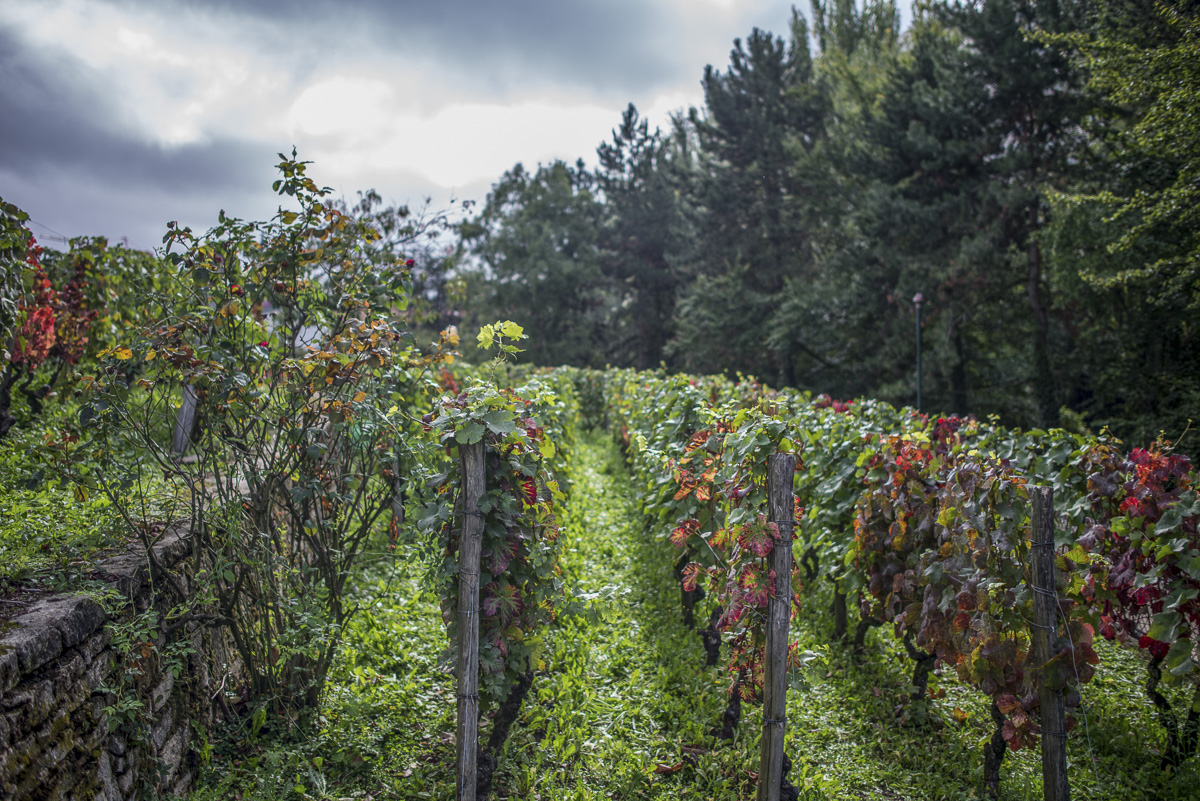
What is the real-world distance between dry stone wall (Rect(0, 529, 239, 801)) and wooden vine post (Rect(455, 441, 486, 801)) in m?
1.04

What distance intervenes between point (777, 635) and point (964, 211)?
64.5 feet

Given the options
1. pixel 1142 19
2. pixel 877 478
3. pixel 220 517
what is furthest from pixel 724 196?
pixel 220 517

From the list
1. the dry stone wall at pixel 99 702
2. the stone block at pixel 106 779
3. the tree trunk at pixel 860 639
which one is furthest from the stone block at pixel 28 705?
the tree trunk at pixel 860 639

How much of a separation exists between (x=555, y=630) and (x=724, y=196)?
87.6 ft

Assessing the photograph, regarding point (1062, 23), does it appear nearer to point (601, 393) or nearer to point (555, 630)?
point (601, 393)

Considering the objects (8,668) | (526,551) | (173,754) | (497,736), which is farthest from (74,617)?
(497,736)

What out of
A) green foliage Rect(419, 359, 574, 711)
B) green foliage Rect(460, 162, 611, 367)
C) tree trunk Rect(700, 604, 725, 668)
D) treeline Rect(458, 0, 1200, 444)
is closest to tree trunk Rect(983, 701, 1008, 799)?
tree trunk Rect(700, 604, 725, 668)

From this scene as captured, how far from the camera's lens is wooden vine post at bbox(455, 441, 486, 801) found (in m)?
2.74

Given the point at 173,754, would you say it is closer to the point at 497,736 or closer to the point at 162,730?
the point at 162,730

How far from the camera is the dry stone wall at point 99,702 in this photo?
2.02m

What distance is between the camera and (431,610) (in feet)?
17.0

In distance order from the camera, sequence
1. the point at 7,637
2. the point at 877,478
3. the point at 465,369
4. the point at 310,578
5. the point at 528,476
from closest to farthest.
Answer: the point at 7,637, the point at 528,476, the point at 310,578, the point at 877,478, the point at 465,369

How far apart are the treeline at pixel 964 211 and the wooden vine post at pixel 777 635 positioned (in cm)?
1158

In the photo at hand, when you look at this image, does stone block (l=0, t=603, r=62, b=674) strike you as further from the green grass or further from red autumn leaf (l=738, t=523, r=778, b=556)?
red autumn leaf (l=738, t=523, r=778, b=556)
